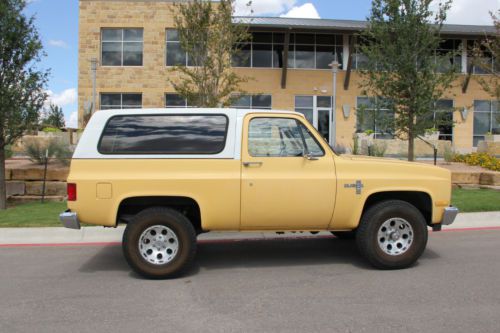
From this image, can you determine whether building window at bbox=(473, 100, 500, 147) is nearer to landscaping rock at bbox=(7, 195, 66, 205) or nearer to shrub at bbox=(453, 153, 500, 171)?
shrub at bbox=(453, 153, 500, 171)

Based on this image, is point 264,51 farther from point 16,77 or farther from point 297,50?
point 16,77

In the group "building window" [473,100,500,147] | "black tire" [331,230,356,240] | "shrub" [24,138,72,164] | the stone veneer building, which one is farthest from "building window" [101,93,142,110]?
"black tire" [331,230,356,240]

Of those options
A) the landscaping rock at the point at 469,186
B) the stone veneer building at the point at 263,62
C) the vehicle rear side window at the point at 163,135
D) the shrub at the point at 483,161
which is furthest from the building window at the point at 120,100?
the vehicle rear side window at the point at 163,135

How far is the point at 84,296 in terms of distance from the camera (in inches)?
211

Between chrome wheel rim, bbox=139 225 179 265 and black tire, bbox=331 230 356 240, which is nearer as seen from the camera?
chrome wheel rim, bbox=139 225 179 265

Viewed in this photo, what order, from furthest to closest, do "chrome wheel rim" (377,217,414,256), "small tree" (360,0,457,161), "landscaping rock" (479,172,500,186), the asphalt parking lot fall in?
"landscaping rock" (479,172,500,186), "small tree" (360,0,457,161), "chrome wheel rim" (377,217,414,256), the asphalt parking lot

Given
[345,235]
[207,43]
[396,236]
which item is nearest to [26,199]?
[207,43]

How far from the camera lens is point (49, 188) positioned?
13.2m

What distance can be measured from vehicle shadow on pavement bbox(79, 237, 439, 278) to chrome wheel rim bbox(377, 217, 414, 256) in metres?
0.36

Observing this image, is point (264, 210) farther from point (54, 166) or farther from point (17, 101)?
point (54, 166)

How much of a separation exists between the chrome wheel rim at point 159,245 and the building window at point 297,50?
23.8 m

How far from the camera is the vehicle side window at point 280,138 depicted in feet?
20.2

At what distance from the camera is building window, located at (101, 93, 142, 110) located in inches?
1101

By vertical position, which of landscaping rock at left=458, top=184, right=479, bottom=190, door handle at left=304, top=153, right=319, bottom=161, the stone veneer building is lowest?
landscaping rock at left=458, top=184, right=479, bottom=190
